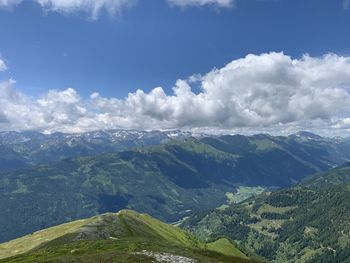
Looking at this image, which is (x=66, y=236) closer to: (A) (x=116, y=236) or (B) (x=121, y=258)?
(A) (x=116, y=236)

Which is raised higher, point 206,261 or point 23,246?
point 206,261

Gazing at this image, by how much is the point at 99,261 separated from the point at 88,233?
3948 inches

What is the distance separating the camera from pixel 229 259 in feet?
407

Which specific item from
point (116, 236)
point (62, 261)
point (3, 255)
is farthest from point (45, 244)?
point (62, 261)

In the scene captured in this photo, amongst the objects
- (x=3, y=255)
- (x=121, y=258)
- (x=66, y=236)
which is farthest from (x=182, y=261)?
(x=3, y=255)

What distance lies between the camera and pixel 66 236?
183 m

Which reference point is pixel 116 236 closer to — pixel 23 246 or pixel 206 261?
pixel 23 246

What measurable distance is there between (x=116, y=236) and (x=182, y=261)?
102019 mm

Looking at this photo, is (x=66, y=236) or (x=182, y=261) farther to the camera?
(x=66, y=236)

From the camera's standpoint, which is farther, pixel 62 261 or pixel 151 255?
pixel 151 255

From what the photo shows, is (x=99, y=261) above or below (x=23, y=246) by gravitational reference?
Result: above

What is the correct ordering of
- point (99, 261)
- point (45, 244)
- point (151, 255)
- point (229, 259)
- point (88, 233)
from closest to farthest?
point (99, 261)
point (151, 255)
point (229, 259)
point (45, 244)
point (88, 233)

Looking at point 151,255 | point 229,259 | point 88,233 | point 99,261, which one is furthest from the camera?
point 88,233

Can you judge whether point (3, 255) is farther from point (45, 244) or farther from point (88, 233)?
point (88, 233)
